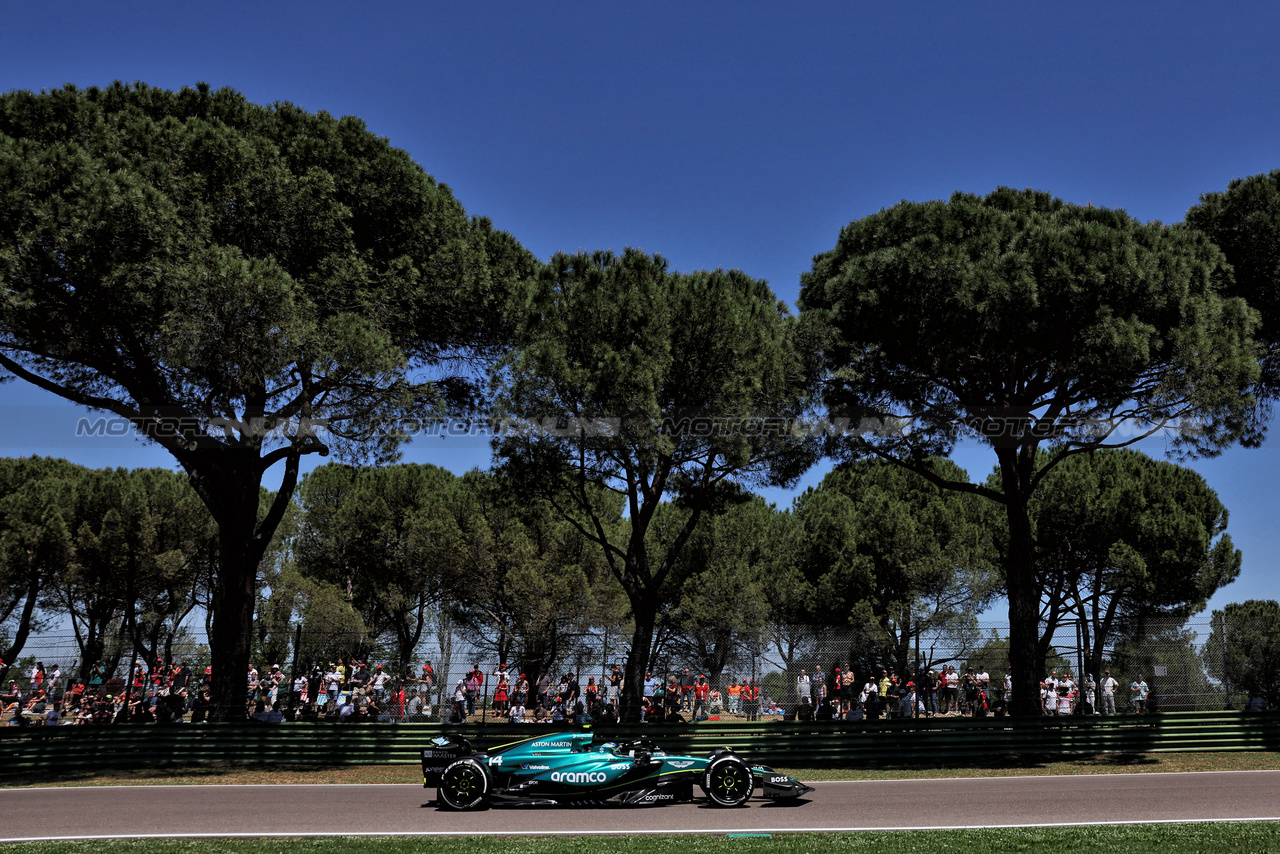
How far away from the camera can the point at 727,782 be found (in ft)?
34.7

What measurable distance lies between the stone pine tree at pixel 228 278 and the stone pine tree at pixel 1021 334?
27.1ft

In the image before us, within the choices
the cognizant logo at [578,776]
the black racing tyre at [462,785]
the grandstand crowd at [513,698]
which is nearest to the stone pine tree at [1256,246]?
the grandstand crowd at [513,698]

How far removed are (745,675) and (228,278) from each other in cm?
1223

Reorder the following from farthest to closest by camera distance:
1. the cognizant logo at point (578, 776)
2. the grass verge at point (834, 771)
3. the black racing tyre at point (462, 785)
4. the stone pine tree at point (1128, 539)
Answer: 1. the stone pine tree at point (1128, 539)
2. the grass verge at point (834, 771)
3. the black racing tyre at point (462, 785)
4. the cognizant logo at point (578, 776)

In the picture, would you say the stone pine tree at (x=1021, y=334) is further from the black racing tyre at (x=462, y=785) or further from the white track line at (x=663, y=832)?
the black racing tyre at (x=462, y=785)

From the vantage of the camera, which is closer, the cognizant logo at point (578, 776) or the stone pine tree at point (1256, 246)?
the cognizant logo at point (578, 776)

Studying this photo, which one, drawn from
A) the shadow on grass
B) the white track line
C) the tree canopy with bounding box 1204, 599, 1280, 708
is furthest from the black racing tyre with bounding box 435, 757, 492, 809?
the tree canopy with bounding box 1204, 599, 1280, 708

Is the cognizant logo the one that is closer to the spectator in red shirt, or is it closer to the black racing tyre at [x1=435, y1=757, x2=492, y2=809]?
the black racing tyre at [x1=435, y1=757, x2=492, y2=809]

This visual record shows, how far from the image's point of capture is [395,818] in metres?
9.97

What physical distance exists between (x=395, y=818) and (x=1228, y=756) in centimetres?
1448

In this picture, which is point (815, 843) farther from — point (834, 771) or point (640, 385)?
point (640, 385)

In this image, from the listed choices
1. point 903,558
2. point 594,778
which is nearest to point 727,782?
point 594,778

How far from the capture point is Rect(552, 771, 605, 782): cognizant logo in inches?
414

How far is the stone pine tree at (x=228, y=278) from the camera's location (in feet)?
49.0
